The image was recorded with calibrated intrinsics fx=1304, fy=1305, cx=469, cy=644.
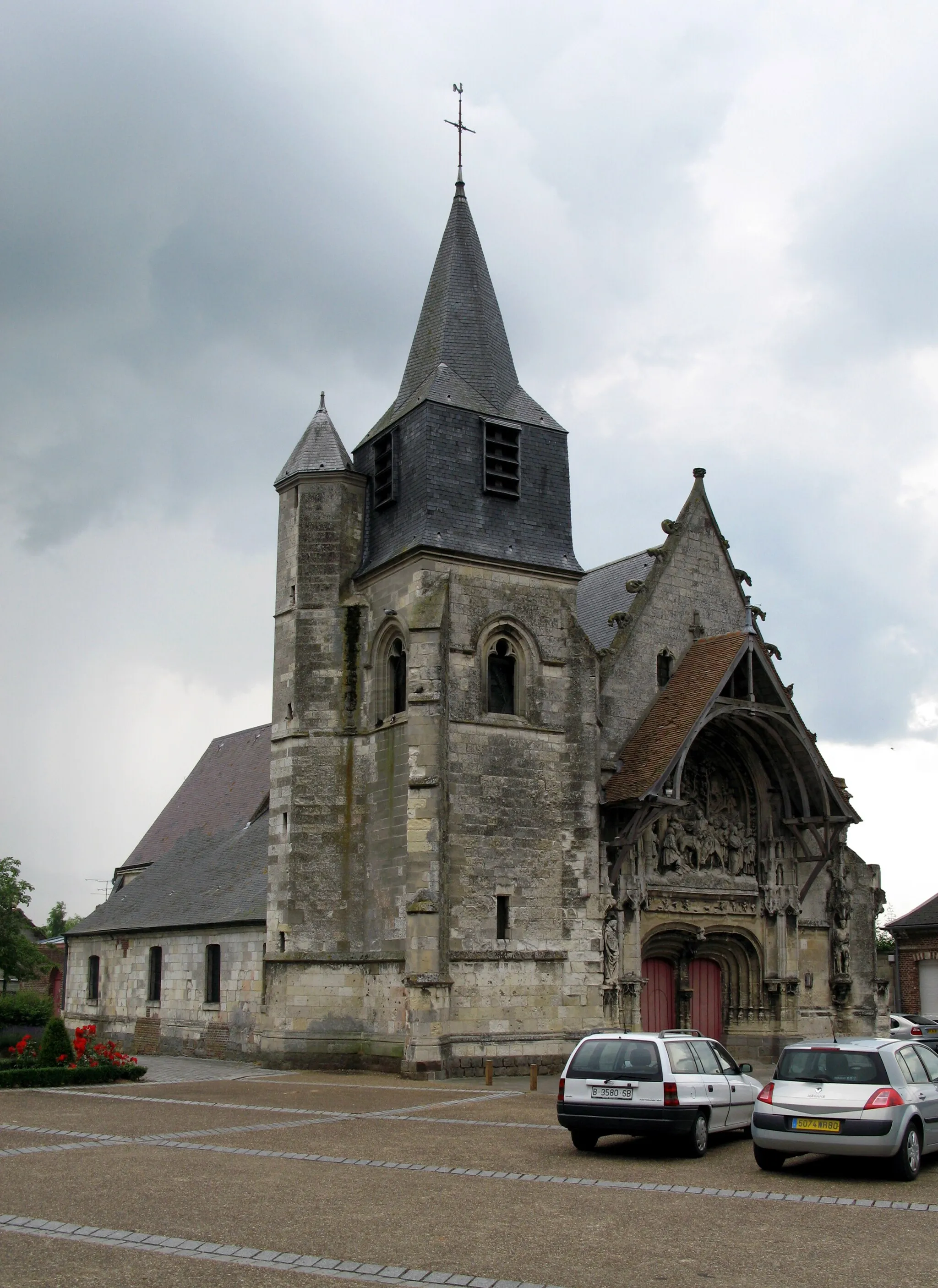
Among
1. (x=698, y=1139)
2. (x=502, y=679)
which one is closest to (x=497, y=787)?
(x=502, y=679)

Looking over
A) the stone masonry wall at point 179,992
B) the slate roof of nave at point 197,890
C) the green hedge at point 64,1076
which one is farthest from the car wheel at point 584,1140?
the slate roof of nave at point 197,890

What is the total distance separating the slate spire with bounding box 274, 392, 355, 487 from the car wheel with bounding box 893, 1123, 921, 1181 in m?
17.8

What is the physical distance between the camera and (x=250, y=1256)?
27.1 feet

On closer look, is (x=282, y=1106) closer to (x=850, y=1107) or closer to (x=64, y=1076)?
(x=64, y=1076)

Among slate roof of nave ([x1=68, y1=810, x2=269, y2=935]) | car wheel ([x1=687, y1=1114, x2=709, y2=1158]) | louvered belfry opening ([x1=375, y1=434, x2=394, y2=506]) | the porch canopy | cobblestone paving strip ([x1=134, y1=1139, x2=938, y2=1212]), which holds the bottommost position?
cobblestone paving strip ([x1=134, y1=1139, x2=938, y2=1212])

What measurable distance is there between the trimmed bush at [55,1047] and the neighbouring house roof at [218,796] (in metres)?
13.2

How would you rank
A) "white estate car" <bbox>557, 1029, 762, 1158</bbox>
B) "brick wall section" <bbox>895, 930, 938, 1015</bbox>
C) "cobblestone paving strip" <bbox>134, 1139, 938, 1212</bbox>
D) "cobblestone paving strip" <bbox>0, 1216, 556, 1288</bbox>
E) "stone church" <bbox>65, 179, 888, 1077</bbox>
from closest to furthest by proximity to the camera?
"cobblestone paving strip" <bbox>0, 1216, 556, 1288</bbox>
"cobblestone paving strip" <bbox>134, 1139, 938, 1212</bbox>
"white estate car" <bbox>557, 1029, 762, 1158</bbox>
"stone church" <bbox>65, 179, 888, 1077</bbox>
"brick wall section" <bbox>895, 930, 938, 1015</bbox>

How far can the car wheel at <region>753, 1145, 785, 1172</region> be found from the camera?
1203cm

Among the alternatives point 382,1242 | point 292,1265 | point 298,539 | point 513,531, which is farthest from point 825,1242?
point 298,539

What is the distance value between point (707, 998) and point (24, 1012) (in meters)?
26.1

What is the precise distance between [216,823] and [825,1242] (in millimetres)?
29062

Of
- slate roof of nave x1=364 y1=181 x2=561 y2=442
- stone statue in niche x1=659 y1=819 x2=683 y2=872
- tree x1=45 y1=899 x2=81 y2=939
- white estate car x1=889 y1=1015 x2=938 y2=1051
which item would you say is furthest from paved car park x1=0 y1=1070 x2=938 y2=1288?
tree x1=45 y1=899 x2=81 y2=939

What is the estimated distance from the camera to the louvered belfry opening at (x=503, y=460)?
25.5m

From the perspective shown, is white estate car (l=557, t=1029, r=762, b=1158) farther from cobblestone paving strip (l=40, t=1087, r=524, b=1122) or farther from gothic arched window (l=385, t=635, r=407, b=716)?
gothic arched window (l=385, t=635, r=407, b=716)
